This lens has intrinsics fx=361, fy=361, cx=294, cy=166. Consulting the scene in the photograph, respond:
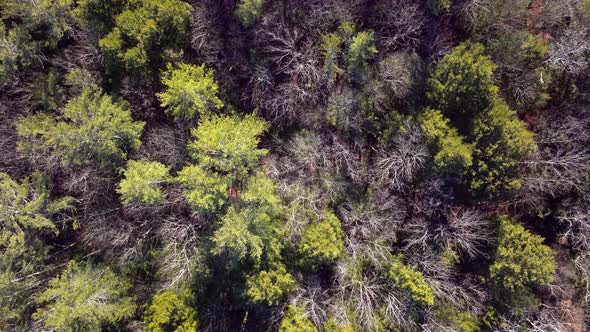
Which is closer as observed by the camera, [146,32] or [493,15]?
[146,32]

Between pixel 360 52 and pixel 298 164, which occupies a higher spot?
pixel 360 52

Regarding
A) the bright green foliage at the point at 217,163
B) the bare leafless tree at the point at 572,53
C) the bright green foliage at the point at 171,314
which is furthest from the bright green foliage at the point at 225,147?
the bare leafless tree at the point at 572,53

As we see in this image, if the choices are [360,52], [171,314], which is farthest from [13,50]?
[360,52]

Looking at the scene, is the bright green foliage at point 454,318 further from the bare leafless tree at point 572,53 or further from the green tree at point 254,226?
the bare leafless tree at point 572,53

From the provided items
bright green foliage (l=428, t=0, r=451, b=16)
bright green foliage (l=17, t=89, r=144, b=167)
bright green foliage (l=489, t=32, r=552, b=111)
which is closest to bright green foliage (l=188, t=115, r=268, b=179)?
bright green foliage (l=17, t=89, r=144, b=167)

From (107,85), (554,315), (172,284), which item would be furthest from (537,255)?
(107,85)

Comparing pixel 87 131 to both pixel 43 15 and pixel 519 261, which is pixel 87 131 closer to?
pixel 43 15
